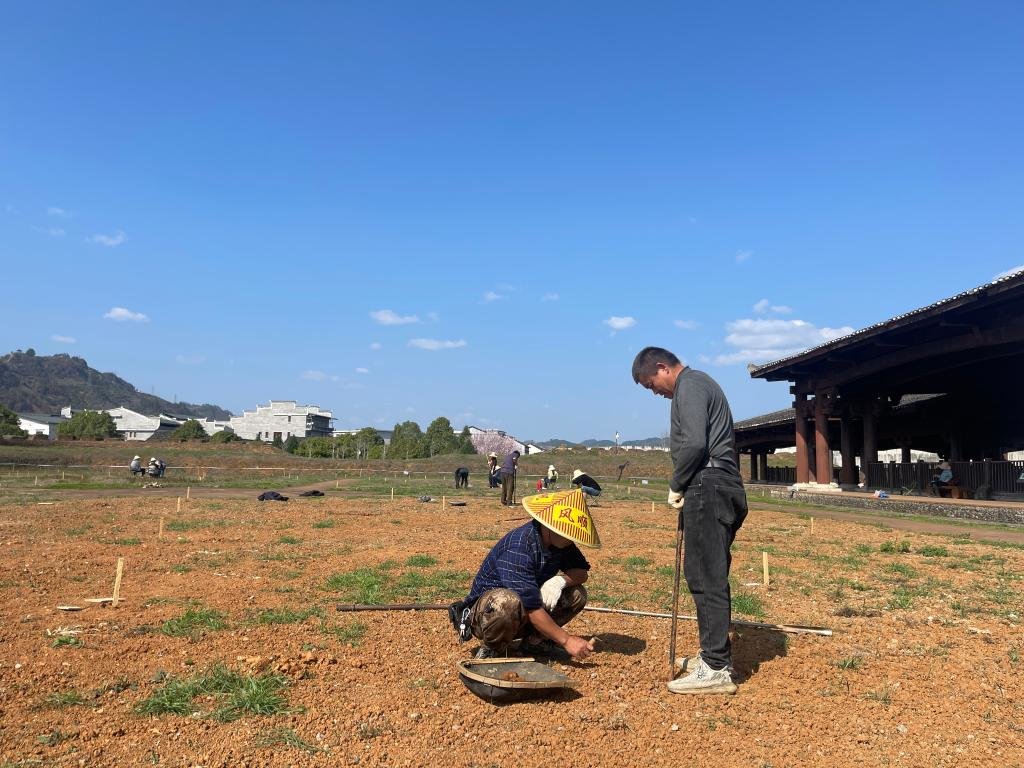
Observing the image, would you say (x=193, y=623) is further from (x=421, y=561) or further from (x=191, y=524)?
(x=191, y=524)

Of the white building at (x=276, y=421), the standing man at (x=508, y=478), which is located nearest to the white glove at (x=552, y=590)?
the standing man at (x=508, y=478)

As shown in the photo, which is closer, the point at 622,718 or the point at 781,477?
the point at 622,718

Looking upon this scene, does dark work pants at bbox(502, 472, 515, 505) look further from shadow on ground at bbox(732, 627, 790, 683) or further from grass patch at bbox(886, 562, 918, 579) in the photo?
shadow on ground at bbox(732, 627, 790, 683)

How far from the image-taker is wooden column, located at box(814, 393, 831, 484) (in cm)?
3097

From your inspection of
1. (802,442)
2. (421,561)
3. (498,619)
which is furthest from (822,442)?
(498,619)

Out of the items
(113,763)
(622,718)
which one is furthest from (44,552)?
(622,718)

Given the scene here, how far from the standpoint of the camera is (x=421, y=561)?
1000 centimetres

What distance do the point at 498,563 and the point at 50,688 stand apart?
10.1 feet

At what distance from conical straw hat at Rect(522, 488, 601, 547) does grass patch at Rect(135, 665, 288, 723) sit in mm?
1994

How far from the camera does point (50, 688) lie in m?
4.58

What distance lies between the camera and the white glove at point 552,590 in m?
5.14

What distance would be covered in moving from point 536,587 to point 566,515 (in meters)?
0.58

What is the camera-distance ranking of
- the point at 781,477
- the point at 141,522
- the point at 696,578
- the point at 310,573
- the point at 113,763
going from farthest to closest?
1. the point at 781,477
2. the point at 141,522
3. the point at 310,573
4. the point at 696,578
5. the point at 113,763

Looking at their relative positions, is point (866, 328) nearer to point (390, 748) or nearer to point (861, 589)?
point (861, 589)
